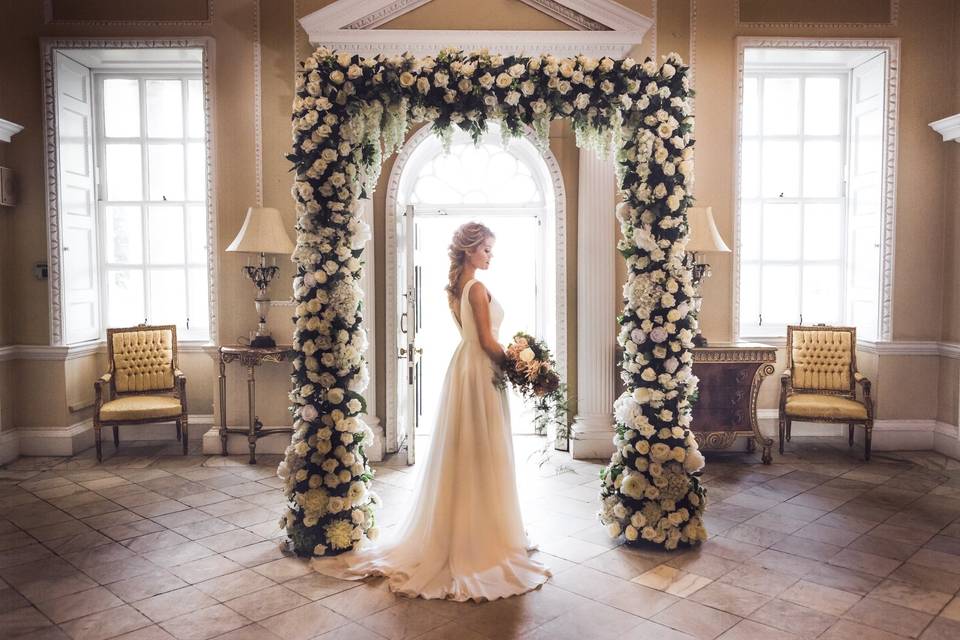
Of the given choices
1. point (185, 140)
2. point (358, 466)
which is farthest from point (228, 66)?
point (358, 466)

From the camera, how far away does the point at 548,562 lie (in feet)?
13.1

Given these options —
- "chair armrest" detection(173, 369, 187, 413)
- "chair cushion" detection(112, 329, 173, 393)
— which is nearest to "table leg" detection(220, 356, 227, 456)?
"chair armrest" detection(173, 369, 187, 413)

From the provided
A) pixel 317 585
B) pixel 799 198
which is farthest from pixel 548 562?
pixel 799 198

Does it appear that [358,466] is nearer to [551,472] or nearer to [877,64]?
[551,472]

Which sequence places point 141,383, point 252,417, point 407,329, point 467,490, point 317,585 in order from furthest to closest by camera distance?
1. point 141,383
2. point 252,417
3. point 407,329
4. point 467,490
5. point 317,585

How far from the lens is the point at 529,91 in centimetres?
396

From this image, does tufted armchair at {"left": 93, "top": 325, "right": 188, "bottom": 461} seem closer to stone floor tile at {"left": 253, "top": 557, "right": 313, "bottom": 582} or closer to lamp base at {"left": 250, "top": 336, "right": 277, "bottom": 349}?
lamp base at {"left": 250, "top": 336, "right": 277, "bottom": 349}

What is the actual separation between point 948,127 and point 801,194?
4.33 feet

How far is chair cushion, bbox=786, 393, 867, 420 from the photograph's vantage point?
6.07 meters

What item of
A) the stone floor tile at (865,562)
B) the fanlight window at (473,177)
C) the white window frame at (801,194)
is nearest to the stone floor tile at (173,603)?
the stone floor tile at (865,562)

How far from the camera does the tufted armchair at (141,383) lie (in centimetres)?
618

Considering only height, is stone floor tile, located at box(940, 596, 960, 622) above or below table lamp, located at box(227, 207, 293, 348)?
below

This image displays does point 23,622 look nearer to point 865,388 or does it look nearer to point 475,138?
point 475,138

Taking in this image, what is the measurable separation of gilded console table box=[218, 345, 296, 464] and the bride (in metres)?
2.37
